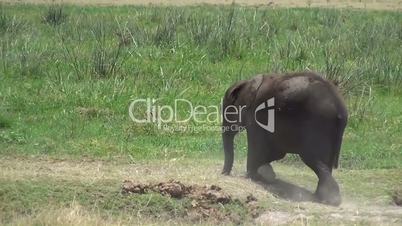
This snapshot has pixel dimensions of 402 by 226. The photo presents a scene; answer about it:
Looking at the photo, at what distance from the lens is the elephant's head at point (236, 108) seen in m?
8.30

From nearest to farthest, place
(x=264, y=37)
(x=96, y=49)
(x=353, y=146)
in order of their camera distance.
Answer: (x=353, y=146)
(x=96, y=49)
(x=264, y=37)

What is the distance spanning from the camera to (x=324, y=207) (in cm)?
761

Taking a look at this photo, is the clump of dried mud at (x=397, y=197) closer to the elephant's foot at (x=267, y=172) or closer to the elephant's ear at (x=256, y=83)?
the elephant's foot at (x=267, y=172)

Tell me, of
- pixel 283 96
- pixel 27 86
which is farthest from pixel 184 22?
pixel 283 96

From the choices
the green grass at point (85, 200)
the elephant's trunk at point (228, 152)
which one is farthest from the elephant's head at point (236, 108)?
the green grass at point (85, 200)

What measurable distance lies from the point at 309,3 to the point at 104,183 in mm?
20542

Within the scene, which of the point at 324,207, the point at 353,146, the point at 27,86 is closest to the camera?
the point at 324,207

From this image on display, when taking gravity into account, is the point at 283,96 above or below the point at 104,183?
above

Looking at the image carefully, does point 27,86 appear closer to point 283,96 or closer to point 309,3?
point 283,96

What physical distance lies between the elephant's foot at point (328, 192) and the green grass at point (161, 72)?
1709 mm

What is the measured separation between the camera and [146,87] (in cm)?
1237

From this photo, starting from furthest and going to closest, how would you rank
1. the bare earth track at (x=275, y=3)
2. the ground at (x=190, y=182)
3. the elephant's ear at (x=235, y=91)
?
the bare earth track at (x=275, y=3) < the elephant's ear at (x=235, y=91) < the ground at (x=190, y=182)
